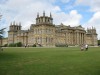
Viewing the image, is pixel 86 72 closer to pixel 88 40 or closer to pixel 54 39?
pixel 54 39

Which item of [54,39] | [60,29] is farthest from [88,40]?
[54,39]

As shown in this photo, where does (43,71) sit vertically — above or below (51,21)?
below

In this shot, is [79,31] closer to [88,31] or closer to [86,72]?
[88,31]

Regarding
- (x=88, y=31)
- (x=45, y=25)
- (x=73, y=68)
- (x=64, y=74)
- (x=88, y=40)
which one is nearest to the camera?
(x=64, y=74)

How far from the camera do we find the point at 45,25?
3942 inches

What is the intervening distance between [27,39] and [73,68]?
10417cm

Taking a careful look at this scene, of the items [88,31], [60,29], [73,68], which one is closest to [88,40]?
[88,31]

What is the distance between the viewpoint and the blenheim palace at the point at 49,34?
10069 centimetres

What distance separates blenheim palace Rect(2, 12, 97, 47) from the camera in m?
101

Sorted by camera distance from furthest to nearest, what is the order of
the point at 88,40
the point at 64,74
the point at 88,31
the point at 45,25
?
1. the point at 88,31
2. the point at 88,40
3. the point at 45,25
4. the point at 64,74

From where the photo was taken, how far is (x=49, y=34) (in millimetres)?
102000

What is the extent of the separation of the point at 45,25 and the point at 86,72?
85248mm

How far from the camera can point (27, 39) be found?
120 m

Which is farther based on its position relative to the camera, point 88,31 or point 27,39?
point 88,31
